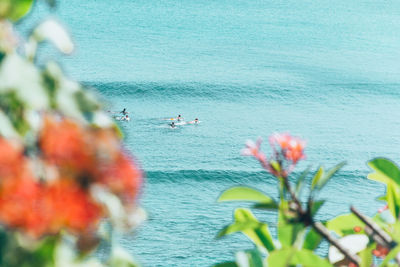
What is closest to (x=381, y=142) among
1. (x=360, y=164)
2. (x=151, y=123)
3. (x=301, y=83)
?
(x=360, y=164)

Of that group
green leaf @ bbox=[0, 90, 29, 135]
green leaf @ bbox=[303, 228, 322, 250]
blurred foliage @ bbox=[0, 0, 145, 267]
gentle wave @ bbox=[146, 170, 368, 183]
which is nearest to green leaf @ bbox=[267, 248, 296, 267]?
green leaf @ bbox=[303, 228, 322, 250]

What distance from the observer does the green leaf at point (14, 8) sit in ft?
2.61

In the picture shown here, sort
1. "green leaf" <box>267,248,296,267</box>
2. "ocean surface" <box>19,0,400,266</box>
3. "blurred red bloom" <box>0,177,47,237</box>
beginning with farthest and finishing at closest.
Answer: "ocean surface" <box>19,0,400,266</box> → "green leaf" <box>267,248,296,267</box> → "blurred red bloom" <box>0,177,47,237</box>

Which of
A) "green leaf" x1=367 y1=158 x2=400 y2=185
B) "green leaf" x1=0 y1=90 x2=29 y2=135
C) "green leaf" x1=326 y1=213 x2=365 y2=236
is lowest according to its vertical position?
"green leaf" x1=0 y1=90 x2=29 y2=135

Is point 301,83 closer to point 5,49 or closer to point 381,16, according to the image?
point 381,16

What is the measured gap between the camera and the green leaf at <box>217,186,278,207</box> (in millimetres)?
1297

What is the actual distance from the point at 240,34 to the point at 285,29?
517cm

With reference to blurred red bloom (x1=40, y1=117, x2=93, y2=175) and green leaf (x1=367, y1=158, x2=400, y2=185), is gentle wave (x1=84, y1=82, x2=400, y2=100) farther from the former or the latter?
blurred red bloom (x1=40, y1=117, x2=93, y2=175)

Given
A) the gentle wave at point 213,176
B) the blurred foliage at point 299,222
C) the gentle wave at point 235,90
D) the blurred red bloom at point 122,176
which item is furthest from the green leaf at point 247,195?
the gentle wave at point 235,90

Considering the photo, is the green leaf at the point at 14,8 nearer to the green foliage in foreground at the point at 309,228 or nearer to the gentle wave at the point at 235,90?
the green foliage in foreground at the point at 309,228

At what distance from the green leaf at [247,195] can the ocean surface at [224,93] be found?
1891cm

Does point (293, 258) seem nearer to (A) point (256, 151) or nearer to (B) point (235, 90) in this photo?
(A) point (256, 151)

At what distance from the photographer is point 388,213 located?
1808 mm

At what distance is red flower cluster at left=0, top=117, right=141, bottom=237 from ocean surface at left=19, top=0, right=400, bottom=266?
64.0 feet
